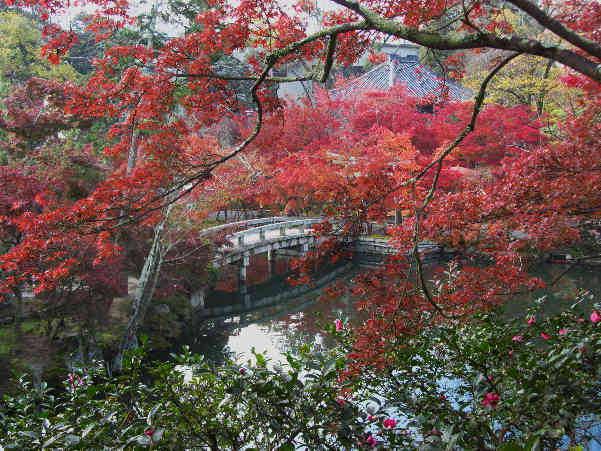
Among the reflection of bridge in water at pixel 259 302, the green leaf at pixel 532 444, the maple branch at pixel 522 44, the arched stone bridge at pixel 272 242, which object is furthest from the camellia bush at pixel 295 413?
the arched stone bridge at pixel 272 242

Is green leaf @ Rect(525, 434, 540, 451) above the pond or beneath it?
above

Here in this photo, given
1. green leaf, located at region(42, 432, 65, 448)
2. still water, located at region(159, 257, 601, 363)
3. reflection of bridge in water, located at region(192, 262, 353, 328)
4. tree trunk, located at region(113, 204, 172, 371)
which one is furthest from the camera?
reflection of bridge in water, located at region(192, 262, 353, 328)

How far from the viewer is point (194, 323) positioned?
11.1 metres

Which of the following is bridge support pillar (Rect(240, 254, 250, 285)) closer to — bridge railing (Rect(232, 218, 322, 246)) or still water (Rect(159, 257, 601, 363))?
still water (Rect(159, 257, 601, 363))

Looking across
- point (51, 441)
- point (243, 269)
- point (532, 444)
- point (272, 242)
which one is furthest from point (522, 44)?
point (272, 242)

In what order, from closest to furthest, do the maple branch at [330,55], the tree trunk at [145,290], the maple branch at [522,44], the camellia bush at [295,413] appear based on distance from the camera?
the camellia bush at [295,413]
the maple branch at [522,44]
the maple branch at [330,55]
the tree trunk at [145,290]

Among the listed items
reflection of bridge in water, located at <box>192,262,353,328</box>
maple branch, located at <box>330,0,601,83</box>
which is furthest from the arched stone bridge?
maple branch, located at <box>330,0,601,83</box>

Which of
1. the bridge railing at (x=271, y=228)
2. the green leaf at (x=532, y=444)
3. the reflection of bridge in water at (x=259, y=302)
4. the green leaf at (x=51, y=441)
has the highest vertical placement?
the green leaf at (x=532, y=444)

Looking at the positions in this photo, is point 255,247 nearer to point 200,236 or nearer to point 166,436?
point 200,236

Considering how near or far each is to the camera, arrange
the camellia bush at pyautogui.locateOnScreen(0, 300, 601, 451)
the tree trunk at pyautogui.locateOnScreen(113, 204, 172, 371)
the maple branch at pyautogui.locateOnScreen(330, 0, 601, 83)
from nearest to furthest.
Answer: the camellia bush at pyautogui.locateOnScreen(0, 300, 601, 451) < the maple branch at pyautogui.locateOnScreen(330, 0, 601, 83) < the tree trunk at pyautogui.locateOnScreen(113, 204, 172, 371)

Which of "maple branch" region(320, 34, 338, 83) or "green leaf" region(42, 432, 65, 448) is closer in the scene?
"green leaf" region(42, 432, 65, 448)

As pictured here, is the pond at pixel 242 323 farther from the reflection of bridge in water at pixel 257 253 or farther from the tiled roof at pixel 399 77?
the tiled roof at pixel 399 77

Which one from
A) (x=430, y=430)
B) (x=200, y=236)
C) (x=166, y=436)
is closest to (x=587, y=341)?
→ (x=430, y=430)

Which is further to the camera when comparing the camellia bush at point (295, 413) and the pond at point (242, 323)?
the pond at point (242, 323)
